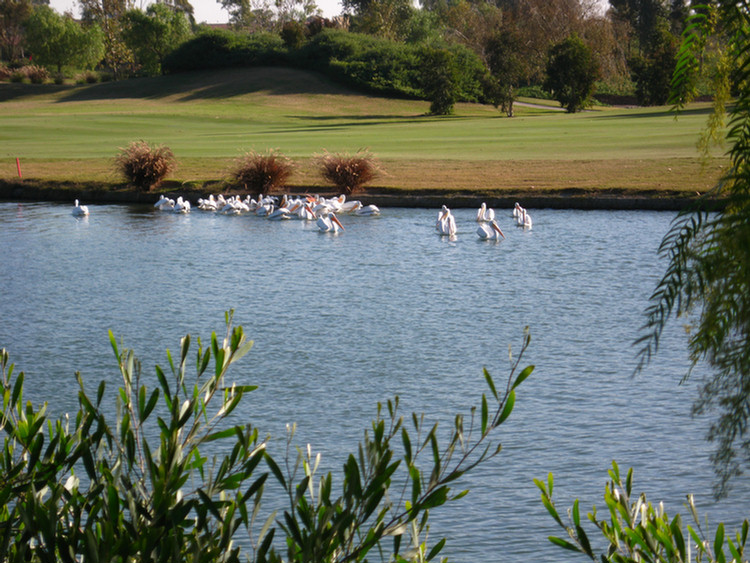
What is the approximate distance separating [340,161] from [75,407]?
15.2 metres

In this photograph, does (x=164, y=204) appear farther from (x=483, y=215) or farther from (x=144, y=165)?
(x=483, y=215)

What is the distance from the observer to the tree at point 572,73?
51500mm

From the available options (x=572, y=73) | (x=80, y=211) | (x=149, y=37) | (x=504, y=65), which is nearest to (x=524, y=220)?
(x=80, y=211)

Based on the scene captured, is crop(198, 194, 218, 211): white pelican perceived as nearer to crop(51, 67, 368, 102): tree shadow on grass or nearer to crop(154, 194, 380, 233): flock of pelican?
crop(154, 194, 380, 233): flock of pelican

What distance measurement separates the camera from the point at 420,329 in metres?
10.7

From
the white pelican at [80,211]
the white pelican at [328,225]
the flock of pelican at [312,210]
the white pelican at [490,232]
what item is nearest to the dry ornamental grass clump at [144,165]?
the flock of pelican at [312,210]

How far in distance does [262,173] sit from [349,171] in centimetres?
258

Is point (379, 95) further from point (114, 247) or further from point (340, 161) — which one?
point (114, 247)

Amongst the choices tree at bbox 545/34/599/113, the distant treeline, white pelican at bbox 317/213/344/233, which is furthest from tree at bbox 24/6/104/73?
white pelican at bbox 317/213/344/233

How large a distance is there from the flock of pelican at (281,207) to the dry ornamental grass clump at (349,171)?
0.98 metres

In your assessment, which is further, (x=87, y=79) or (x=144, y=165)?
(x=87, y=79)

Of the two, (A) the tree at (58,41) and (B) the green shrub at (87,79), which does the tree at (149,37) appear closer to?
(A) the tree at (58,41)

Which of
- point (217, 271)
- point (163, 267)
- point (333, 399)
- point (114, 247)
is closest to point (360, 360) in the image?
point (333, 399)

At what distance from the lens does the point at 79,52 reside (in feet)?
273
